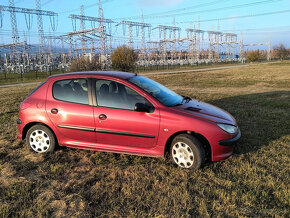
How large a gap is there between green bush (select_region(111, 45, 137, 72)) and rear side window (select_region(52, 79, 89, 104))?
70.9ft

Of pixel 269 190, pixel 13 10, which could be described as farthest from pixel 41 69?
pixel 269 190

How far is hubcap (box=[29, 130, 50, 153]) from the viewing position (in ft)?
14.2

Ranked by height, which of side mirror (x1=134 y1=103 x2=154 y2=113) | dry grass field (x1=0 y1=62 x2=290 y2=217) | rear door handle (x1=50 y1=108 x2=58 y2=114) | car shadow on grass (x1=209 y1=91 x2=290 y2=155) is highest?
side mirror (x1=134 y1=103 x2=154 y2=113)

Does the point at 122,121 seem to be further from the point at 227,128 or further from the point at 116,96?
the point at 227,128

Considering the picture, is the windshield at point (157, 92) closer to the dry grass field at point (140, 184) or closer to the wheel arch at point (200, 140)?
the wheel arch at point (200, 140)

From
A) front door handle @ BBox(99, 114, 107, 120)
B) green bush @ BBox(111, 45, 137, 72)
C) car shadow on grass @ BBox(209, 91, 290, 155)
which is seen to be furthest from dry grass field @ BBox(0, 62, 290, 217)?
green bush @ BBox(111, 45, 137, 72)

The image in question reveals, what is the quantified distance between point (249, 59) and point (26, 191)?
7113 cm

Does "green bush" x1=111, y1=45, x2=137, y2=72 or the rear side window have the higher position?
"green bush" x1=111, y1=45, x2=137, y2=72

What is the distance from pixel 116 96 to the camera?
3.92m

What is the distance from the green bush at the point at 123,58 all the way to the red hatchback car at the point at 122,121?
70.7ft

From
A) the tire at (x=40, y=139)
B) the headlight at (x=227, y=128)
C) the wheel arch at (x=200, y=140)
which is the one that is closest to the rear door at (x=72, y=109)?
the tire at (x=40, y=139)

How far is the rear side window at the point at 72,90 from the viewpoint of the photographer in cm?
405

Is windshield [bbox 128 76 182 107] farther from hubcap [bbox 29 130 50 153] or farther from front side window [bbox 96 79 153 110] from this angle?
hubcap [bbox 29 130 50 153]

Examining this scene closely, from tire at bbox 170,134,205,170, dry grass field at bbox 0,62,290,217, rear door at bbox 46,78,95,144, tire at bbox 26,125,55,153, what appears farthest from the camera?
tire at bbox 26,125,55,153
